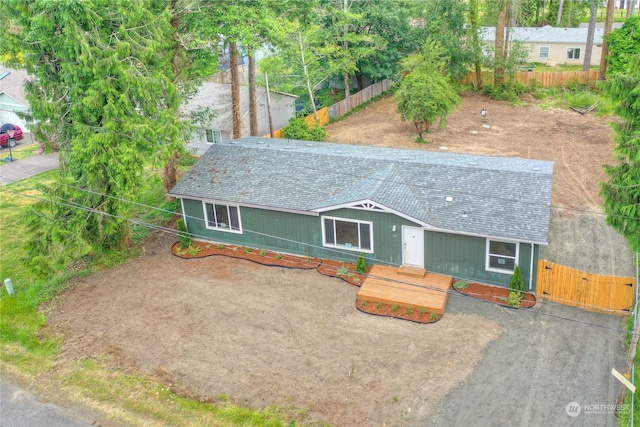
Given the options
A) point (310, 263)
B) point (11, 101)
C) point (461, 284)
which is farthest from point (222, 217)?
point (11, 101)

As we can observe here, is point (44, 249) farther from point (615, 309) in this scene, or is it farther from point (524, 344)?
point (615, 309)

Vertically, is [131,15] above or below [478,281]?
above

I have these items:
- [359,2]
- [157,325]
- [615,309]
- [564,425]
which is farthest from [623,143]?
[359,2]

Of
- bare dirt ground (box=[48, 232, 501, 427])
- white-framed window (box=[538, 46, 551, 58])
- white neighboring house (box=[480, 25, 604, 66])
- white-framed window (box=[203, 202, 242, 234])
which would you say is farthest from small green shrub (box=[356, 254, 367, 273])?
white-framed window (box=[538, 46, 551, 58])

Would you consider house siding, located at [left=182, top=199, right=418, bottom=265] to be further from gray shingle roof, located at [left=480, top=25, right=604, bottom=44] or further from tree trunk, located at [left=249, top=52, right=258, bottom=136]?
gray shingle roof, located at [left=480, top=25, right=604, bottom=44]

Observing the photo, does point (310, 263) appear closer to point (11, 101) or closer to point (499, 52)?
point (499, 52)

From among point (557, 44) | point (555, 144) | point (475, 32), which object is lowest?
point (555, 144)
